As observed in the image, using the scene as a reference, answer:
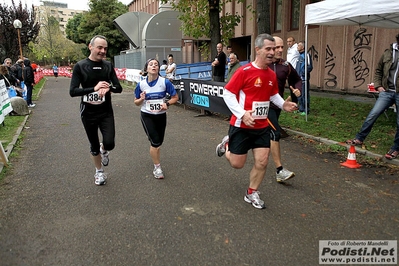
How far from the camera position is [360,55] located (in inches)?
576

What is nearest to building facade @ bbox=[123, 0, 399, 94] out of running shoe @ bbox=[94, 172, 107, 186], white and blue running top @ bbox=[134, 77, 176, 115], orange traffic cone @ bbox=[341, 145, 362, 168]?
orange traffic cone @ bbox=[341, 145, 362, 168]

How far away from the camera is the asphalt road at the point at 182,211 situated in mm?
3332

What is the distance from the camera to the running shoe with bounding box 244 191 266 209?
14.0 feet

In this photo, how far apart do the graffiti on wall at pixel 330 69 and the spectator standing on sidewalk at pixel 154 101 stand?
12660 millimetres

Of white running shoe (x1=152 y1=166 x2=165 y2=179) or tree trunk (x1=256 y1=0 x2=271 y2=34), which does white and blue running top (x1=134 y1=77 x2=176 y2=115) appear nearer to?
white running shoe (x1=152 y1=166 x2=165 y2=179)

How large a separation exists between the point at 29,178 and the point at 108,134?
166 cm

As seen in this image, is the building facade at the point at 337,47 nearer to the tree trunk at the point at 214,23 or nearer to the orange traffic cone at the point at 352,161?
the tree trunk at the point at 214,23

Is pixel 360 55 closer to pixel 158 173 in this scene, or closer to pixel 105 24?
pixel 158 173

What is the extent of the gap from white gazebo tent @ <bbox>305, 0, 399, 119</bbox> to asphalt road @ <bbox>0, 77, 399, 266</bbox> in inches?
120

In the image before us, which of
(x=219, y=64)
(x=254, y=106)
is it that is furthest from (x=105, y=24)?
(x=254, y=106)

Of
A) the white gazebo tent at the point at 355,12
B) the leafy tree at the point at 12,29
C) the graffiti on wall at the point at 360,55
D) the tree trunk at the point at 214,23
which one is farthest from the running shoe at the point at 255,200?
the leafy tree at the point at 12,29

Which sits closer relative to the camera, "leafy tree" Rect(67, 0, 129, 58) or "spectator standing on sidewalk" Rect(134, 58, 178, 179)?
"spectator standing on sidewalk" Rect(134, 58, 178, 179)

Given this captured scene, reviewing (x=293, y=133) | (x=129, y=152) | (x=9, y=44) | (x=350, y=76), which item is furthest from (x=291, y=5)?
(x=9, y=44)

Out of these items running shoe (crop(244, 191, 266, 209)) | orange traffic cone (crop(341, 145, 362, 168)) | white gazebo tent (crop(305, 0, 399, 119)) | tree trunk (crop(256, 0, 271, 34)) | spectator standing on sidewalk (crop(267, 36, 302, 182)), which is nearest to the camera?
running shoe (crop(244, 191, 266, 209))
